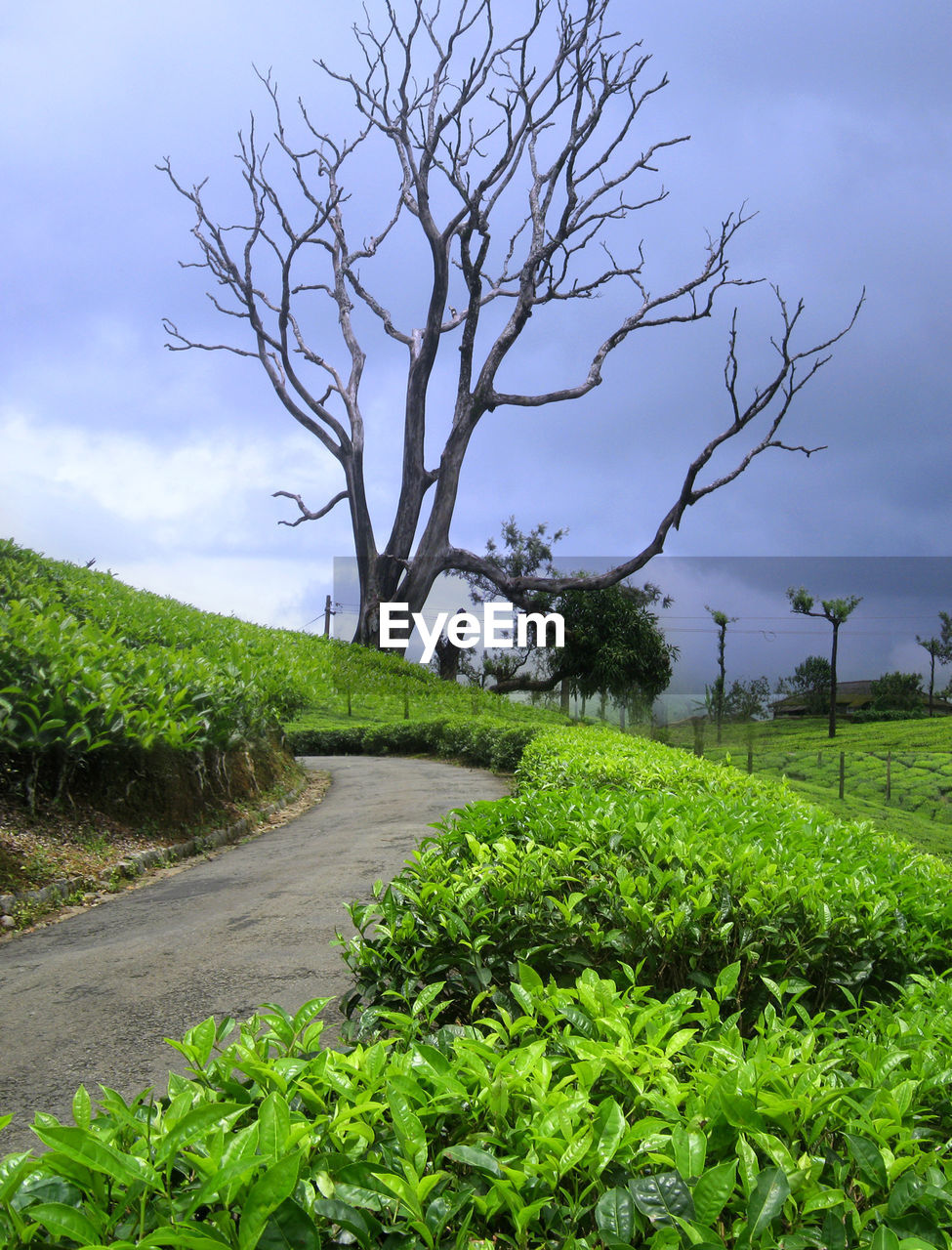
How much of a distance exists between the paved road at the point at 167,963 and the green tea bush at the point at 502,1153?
179 cm

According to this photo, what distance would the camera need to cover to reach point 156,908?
19.0 ft

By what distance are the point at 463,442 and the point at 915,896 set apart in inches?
934

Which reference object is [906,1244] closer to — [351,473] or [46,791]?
[46,791]

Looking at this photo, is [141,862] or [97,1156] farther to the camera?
[141,862]

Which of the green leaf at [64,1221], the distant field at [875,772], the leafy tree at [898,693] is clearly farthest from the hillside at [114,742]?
the leafy tree at [898,693]

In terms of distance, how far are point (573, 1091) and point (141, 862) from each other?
5.75 m

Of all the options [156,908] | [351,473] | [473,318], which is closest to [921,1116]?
[156,908]

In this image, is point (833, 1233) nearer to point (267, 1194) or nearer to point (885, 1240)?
point (885, 1240)

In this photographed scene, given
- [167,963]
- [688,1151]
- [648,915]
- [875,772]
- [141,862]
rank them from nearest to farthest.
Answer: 1. [688,1151]
2. [648,915]
3. [167,963]
4. [141,862]
5. [875,772]

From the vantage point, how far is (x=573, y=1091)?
6.05 feet

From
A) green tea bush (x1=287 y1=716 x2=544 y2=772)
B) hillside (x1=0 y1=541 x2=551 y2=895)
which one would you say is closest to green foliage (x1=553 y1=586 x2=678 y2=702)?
green tea bush (x1=287 y1=716 x2=544 y2=772)

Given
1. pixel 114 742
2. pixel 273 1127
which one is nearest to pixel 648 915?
pixel 273 1127

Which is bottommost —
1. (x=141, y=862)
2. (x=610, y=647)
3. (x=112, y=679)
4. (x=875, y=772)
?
(x=141, y=862)

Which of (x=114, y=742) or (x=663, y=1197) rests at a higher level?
(x=114, y=742)
